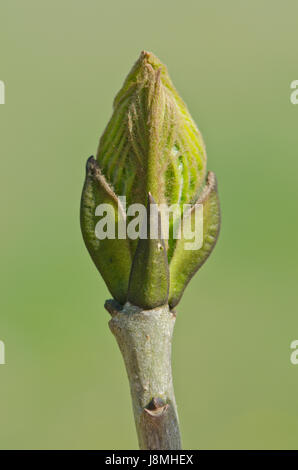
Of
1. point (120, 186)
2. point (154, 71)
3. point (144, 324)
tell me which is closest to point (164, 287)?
point (144, 324)

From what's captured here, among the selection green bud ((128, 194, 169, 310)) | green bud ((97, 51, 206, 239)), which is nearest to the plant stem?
green bud ((128, 194, 169, 310))

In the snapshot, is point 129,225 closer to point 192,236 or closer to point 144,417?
point 192,236

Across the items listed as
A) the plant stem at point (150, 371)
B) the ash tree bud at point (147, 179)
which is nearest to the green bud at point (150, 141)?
the ash tree bud at point (147, 179)

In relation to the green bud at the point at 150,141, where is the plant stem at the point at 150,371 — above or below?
below

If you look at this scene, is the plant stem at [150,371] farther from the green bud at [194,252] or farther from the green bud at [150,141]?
the green bud at [150,141]

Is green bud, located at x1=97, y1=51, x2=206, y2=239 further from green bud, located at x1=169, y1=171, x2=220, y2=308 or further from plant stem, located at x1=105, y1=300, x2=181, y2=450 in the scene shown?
plant stem, located at x1=105, y1=300, x2=181, y2=450
